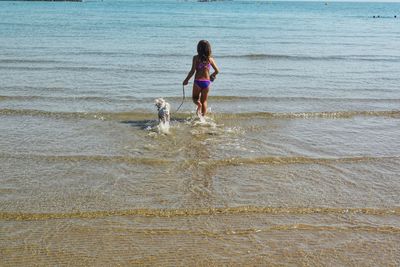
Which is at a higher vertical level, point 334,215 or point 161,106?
point 161,106

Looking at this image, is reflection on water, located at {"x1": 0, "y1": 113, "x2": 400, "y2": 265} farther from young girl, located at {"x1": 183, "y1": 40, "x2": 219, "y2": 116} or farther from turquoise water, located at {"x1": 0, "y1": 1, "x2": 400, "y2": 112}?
turquoise water, located at {"x1": 0, "y1": 1, "x2": 400, "y2": 112}

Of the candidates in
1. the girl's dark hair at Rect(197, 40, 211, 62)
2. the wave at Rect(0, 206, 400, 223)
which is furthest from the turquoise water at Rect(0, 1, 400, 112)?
the wave at Rect(0, 206, 400, 223)

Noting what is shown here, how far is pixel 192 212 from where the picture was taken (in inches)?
207

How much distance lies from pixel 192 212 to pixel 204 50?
4.74 metres

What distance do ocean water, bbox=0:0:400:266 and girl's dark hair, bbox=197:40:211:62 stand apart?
1.34 metres

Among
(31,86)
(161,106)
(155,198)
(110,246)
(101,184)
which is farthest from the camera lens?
(31,86)

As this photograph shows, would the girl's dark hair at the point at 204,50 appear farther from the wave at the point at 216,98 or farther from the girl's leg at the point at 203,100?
the wave at the point at 216,98

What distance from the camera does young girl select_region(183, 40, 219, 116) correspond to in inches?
367

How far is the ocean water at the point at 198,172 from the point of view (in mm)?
4535

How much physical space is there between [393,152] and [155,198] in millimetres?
4417

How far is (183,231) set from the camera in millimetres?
4816

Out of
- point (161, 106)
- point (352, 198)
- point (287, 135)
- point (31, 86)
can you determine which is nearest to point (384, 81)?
point (287, 135)

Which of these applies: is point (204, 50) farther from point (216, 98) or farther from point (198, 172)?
point (198, 172)

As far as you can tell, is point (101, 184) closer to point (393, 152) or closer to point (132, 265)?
point (132, 265)
